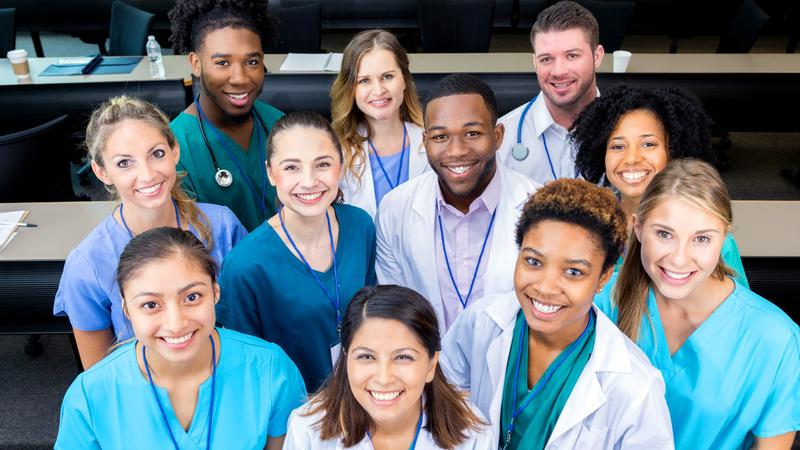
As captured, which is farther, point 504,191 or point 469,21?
point 469,21

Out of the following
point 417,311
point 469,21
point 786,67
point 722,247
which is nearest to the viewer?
point 417,311

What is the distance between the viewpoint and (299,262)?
213cm

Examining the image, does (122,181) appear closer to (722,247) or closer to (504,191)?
(504,191)

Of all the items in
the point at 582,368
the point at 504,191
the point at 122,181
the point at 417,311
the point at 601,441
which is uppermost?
the point at 122,181

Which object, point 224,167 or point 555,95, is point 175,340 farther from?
point 555,95

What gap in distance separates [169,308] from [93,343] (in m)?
0.63

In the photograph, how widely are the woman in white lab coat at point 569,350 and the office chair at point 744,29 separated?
373 cm

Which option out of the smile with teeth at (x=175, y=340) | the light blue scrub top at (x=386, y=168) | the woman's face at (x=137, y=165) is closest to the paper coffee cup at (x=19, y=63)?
the woman's face at (x=137, y=165)

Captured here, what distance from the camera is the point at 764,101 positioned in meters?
4.54

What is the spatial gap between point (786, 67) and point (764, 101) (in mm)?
392

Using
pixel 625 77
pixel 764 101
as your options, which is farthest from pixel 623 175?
pixel 764 101

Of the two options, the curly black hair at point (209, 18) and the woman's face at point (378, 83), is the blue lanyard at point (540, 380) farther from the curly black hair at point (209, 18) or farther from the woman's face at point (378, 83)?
the curly black hair at point (209, 18)

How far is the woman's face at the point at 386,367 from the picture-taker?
167cm

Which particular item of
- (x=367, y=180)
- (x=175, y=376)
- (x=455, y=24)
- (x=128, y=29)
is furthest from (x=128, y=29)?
(x=175, y=376)
